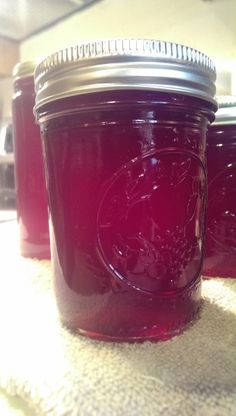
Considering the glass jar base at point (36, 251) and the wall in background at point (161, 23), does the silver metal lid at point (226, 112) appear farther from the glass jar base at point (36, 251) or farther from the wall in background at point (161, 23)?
the wall in background at point (161, 23)

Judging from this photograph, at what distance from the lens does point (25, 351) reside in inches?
9.3

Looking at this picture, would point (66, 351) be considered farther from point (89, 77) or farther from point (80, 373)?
point (89, 77)

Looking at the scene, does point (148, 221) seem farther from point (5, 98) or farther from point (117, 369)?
point (5, 98)

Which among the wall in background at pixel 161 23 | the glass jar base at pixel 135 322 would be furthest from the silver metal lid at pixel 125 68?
the wall in background at pixel 161 23

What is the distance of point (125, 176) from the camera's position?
0.78 feet

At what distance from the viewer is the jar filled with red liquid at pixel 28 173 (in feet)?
1.36

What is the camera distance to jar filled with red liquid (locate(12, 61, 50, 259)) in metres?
0.41

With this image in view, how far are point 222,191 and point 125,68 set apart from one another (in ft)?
0.55

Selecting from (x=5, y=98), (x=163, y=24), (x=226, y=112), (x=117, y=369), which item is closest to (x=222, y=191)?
(x=226, y=112)

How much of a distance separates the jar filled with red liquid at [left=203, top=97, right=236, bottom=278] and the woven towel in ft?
0.23

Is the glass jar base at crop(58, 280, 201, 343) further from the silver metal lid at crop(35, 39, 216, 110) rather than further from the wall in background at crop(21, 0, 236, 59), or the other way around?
the wall in background at crop(21, 0, 236, 59)

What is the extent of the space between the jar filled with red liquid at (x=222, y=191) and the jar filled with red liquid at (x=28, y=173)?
0.60ft

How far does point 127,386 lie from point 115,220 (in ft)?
0.31

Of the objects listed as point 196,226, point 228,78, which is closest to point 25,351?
point 196,226
